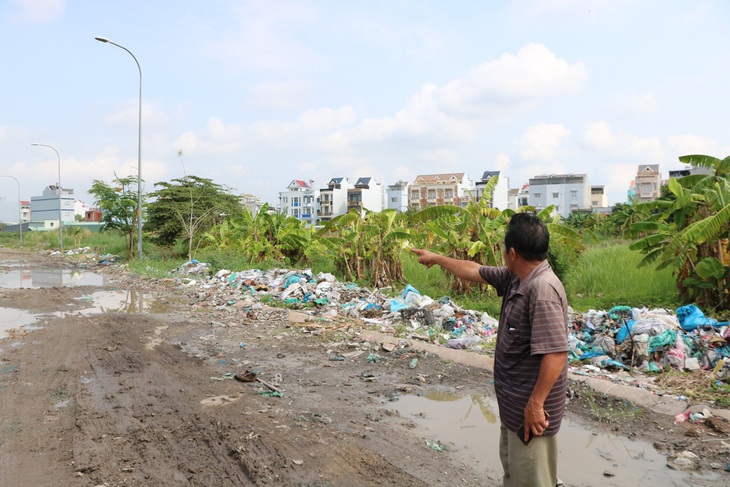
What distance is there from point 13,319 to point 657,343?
10.2 meters

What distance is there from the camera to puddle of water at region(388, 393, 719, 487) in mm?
3551

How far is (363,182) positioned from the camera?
265ft

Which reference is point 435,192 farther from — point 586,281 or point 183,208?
point 586,281

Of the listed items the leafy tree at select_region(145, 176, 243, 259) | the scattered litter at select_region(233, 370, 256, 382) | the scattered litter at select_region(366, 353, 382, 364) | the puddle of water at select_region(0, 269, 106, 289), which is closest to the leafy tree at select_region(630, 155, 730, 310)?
the scattered litter at select_region(366, 353, 382, 364)

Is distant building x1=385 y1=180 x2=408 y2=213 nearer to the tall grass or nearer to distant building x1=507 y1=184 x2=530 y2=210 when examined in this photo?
distant building x1=507 y1=184 x2=530 y2=210

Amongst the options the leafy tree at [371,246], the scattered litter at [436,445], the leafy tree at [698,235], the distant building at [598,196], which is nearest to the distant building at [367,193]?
the distant building at [598,196]

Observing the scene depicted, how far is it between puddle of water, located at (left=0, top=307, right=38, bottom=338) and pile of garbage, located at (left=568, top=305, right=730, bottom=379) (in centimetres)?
834

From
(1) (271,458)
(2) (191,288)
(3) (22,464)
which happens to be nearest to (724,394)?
(1) (271,458)

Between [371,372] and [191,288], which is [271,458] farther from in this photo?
[191,288]

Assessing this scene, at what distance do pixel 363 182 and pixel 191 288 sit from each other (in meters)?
67.7

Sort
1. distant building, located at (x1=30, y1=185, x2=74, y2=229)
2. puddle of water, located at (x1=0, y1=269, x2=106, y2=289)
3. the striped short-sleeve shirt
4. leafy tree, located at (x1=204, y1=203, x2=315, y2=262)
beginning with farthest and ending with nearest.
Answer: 1. distant building, located at (x1=30, y1=185, x2=74, y2=229)
2. leafy tree, located at (x1=204, y1=203, x2=315, y2=262)
3. puddle of water, located at (x1=0, y1=269, x2=106, y2=289)
4. the striped short-sleeve shirt

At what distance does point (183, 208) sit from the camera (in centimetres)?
2298

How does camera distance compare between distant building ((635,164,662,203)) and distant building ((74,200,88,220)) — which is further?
distant building ((74,200,88,220))

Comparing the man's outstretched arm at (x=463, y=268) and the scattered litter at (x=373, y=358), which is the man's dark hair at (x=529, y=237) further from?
the scattered litter at (x=373, y=358)
